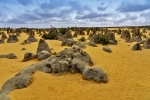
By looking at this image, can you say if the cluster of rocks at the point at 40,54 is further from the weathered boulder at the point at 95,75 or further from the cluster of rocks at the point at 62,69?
the weathered boulder at the point at 95,75

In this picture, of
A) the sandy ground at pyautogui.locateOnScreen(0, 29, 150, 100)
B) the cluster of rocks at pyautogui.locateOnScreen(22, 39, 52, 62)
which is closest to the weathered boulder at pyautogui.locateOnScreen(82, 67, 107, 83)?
the sandy ground at pyautogui.locateOnScreen(0, 29, 150, 100)

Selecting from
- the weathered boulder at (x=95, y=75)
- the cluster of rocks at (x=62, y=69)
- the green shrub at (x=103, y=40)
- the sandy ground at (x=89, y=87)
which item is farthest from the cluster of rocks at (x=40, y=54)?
the green shrub at (x=103, y=40)

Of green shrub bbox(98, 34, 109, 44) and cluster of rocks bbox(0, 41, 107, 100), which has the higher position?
green shrub bbox(98, 34, 109, 44)

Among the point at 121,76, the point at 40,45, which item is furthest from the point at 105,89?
the point at 40,45

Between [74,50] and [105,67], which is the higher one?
[74,50]

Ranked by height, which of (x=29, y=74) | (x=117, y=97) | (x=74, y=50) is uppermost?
(x=74, y=50)

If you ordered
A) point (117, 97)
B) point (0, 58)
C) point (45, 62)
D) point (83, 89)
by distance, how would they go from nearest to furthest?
point (117, 97), point (83, 89), point (45, 62), point (0, 58)

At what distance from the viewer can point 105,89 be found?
991 cm

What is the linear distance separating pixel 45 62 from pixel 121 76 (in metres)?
4.18

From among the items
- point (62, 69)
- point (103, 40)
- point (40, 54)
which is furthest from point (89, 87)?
point (103, 40)

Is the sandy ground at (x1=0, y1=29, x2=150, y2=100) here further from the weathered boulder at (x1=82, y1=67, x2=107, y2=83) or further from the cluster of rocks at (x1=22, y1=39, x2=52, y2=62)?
the cluster of rocks at (x1=22, y1=39, x2=52, y2=62)

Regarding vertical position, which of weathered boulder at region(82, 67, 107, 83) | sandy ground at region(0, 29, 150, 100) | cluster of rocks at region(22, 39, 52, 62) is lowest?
sandy ground at region(0, 29, 150, 100)

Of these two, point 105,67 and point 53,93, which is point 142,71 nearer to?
point 105,67

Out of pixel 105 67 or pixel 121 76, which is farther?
pixel 105 67
